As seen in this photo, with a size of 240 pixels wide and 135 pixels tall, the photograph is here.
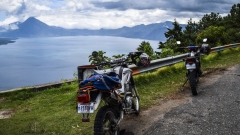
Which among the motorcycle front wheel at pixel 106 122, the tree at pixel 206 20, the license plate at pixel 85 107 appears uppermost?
the tree at pixel 206 20

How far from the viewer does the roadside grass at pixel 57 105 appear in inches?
190

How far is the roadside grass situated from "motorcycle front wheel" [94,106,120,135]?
0.74 metres

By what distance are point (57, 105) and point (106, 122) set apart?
112 inches

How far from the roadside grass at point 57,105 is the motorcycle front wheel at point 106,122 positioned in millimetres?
743

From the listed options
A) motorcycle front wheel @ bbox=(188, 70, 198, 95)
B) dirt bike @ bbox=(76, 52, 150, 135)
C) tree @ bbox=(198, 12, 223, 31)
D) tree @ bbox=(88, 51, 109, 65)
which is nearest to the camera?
dirt bike @ bbox=(76, 52, 150, 135)

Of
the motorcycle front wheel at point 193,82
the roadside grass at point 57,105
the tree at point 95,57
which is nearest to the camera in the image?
the roadside grass at point 57,105

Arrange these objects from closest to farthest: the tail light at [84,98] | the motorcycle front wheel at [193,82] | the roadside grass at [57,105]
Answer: the tail light at [84,98]
the roadside grass at [57,105]
the motorcycle front wheel at [193,82]

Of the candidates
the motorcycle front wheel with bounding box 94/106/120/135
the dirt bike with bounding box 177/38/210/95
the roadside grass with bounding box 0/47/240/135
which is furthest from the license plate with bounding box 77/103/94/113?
the dirt bike with bounding box 177/38/210/95

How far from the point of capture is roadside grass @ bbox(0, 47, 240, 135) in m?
4.82

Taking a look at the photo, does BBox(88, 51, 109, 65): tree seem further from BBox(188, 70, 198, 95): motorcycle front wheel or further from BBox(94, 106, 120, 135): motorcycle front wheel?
BBox(94, 106, 120, 135): motorcycle front wheel

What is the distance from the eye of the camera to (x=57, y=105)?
6430mm

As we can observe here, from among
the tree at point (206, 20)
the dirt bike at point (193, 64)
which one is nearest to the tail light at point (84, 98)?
the dirt bike at point (193, 64)

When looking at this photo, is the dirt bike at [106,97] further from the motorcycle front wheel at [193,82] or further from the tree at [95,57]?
the tree at [95,57]

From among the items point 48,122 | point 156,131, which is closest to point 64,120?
point 48,122
